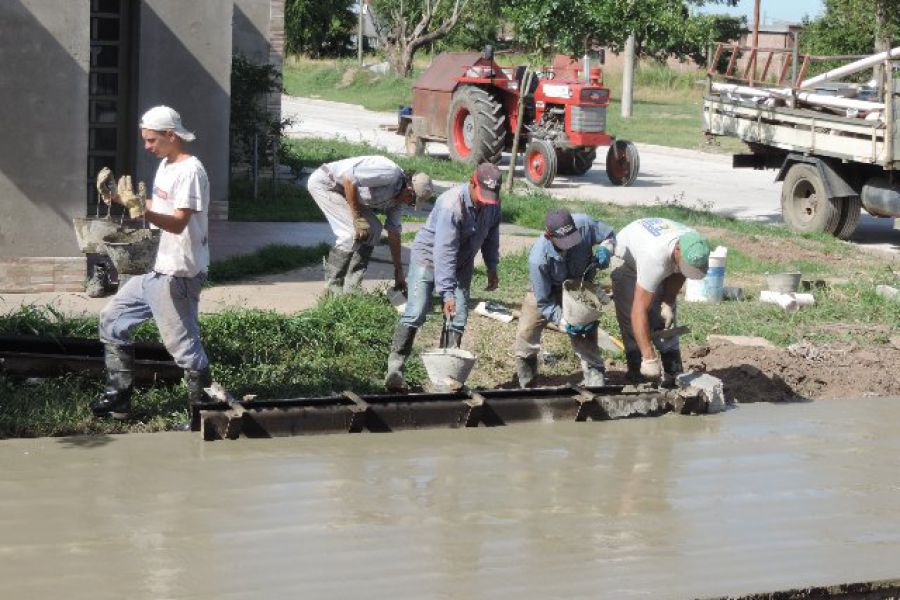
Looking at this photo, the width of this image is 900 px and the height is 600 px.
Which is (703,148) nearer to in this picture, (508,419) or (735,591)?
(508,419)

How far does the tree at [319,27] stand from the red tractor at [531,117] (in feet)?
103

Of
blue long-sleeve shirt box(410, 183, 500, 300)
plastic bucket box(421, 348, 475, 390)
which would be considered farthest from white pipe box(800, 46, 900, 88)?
plastic bucket box(421, 348, 475, 390)

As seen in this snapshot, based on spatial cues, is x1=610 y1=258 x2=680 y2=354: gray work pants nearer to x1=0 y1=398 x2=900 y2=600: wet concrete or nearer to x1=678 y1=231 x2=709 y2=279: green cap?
x1=678 y1=231 x2=709 y2=279: green cap

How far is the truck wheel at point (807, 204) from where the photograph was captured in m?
16.4

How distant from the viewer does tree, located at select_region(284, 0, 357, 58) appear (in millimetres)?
54094


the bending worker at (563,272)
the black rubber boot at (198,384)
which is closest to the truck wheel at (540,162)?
the bending worker at (563,272)

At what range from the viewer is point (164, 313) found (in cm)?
738

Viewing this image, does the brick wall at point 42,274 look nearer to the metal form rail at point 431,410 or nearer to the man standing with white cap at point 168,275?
the man standing with white cap at point 168,275

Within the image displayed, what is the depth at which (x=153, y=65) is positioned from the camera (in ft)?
43.5

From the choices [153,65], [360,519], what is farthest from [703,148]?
[360,519]

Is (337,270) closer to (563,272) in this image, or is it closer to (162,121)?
(563,272)

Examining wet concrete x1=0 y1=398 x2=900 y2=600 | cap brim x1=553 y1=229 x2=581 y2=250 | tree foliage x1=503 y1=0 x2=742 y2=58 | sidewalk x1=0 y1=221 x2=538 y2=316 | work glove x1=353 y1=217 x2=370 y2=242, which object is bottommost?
wet concrete x1=0 y1=398 x2=900 y2=600

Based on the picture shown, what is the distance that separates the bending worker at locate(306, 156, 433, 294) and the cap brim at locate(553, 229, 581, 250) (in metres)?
2.10

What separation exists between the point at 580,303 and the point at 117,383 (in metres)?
2.71
